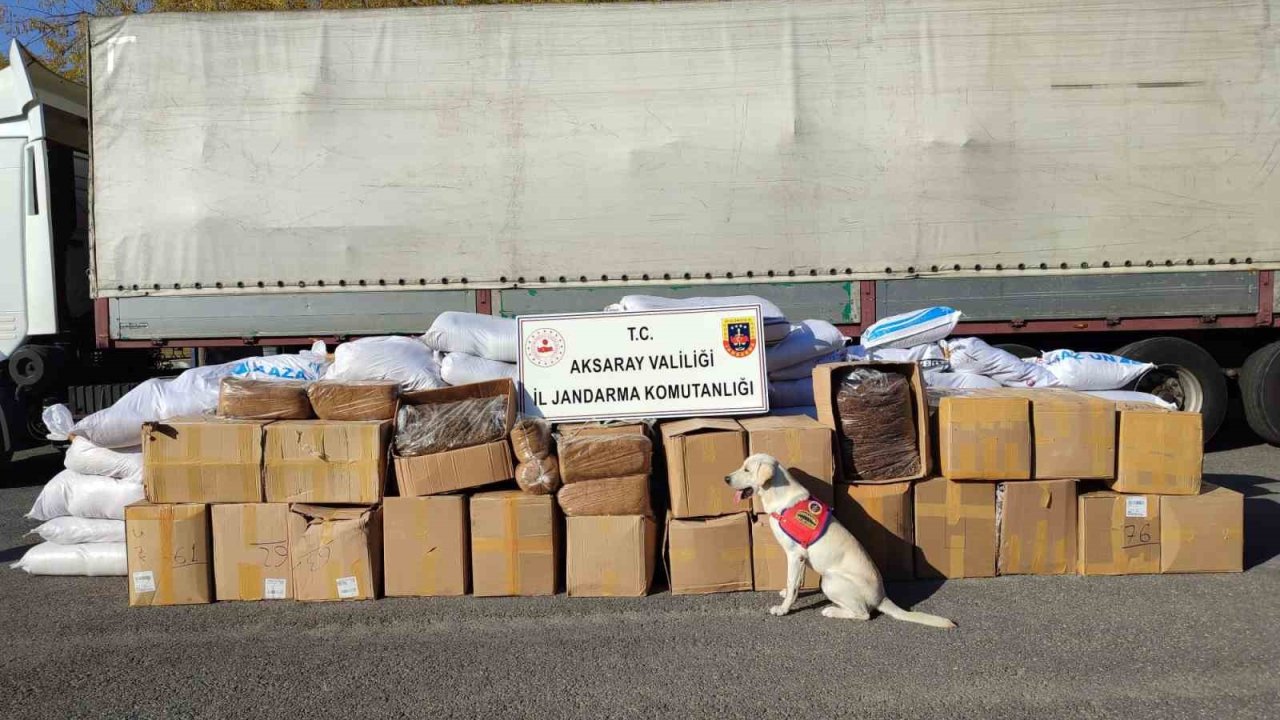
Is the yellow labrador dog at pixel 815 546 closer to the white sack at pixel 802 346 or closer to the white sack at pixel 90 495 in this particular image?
the white sack at pixel 802 346

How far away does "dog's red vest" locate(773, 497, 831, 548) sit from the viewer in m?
4.11

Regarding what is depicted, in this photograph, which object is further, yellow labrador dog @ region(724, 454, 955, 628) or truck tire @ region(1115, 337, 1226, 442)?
truck tire @ region(1115, 337, 1226, 442)

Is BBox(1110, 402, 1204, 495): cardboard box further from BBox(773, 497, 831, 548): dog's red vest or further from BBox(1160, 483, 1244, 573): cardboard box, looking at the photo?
BBox(773, 497, 831, 548): dog's red vest

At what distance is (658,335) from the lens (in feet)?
16.5

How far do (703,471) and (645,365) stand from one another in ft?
2.49

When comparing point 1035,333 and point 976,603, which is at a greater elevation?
point 1035,333

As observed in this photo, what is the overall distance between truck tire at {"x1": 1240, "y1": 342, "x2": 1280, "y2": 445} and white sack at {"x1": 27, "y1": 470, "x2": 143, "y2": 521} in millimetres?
8886

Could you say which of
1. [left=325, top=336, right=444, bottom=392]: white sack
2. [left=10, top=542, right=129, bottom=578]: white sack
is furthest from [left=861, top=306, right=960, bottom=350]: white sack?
[left=10, top=542, right=129, bottom=578]: white sack

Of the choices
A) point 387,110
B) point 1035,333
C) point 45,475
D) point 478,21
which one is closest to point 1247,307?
point 1035,333

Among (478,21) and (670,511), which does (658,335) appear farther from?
(478,21)

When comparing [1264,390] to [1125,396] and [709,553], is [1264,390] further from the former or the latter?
[709,553]

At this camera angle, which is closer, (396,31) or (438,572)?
(438,572)

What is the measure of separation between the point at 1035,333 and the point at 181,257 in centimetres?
721

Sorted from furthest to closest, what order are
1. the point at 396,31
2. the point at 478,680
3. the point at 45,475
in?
the point at 45,475 → the point at 396,31 → the point at 478,680
